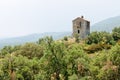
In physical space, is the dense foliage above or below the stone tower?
below

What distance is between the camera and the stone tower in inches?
5335

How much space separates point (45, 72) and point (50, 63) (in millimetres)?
1810

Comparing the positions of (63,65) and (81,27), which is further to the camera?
(81,27)

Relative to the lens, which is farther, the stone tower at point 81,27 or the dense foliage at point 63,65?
the stone tower at point 81,27

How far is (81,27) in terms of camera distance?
136 metres

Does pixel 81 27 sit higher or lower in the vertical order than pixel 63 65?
higher

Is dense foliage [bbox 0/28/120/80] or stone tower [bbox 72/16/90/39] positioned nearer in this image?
dense foliage [bbox 0/28/120/80]

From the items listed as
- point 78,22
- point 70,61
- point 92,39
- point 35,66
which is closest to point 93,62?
point 70,61

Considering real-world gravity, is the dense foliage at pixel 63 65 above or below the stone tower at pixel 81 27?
below

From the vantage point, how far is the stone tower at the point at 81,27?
136 m

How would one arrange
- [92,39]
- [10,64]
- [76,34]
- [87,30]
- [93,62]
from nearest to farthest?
[93,62], [10,64], [92,39], [76,34], [87,30]

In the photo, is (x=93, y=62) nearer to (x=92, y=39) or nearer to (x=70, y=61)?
(x=70, y=61)

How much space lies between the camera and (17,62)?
80.2 metres

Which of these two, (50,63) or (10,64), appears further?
(10,64)
